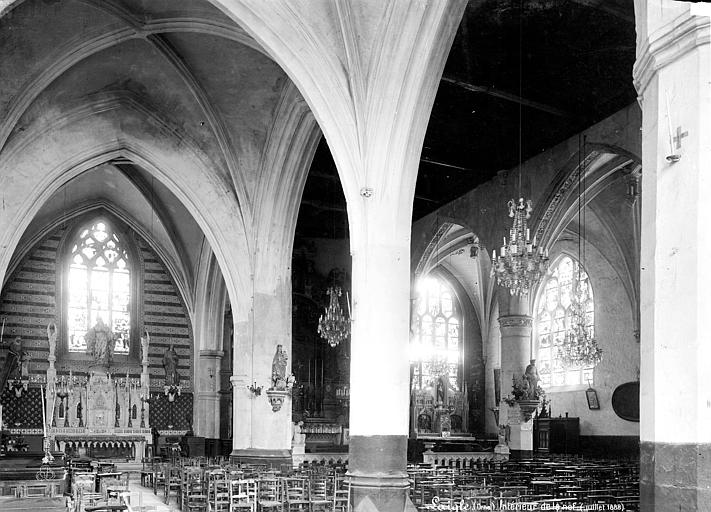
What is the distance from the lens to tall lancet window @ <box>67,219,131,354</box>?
92.1 feet

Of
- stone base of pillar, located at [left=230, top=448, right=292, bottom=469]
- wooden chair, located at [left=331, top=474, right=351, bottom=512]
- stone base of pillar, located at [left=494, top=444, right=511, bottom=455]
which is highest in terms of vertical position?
wooden chair, located at [left=331, top=474, right=351, bottom=512]

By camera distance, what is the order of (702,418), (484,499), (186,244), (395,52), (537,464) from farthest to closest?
(186,244) < (537,464) < (395,52) < (484,499) < (702,418)

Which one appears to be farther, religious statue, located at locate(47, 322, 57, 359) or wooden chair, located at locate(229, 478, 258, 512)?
religious statue, located at locate(47, 322, 57, 359)

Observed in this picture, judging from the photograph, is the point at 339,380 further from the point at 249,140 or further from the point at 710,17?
the point at 710,17

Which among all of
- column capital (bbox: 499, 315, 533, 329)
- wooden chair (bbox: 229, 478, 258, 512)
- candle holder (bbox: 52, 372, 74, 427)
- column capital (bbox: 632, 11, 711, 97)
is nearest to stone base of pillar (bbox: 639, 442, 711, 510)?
column capital (bbox: 632, 11, 711, 97)

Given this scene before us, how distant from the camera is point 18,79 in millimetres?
17219

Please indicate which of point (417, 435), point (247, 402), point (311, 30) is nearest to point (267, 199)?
point (247, 402)

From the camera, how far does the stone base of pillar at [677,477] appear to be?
5301 mm

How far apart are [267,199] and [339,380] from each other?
37.4ft

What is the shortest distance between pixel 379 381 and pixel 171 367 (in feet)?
58.0

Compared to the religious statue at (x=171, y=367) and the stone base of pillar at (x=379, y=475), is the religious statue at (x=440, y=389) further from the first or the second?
the stone base of pillar at (x=379, y=475)

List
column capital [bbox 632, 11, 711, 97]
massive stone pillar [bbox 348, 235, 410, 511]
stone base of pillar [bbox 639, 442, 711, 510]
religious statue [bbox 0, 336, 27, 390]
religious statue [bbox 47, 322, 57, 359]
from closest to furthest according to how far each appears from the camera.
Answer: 1. stone base of pillar [bbox 639, 442, 711, 510]
2. column capital [bbox 632, 11, 711, 97]
3. massive stone pillar [bbox 348, 235, 410, 511]
4. religious statue [bbox 0, 336, 27, 390]
5. religious statue [bbox 47, 322, 57, 359]

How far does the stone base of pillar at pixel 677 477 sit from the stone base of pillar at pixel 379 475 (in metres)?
6.58

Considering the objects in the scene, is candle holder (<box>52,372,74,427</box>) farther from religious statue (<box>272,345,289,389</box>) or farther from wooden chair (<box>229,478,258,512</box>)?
wooden chair (<box>229,478,258,512</box>)
